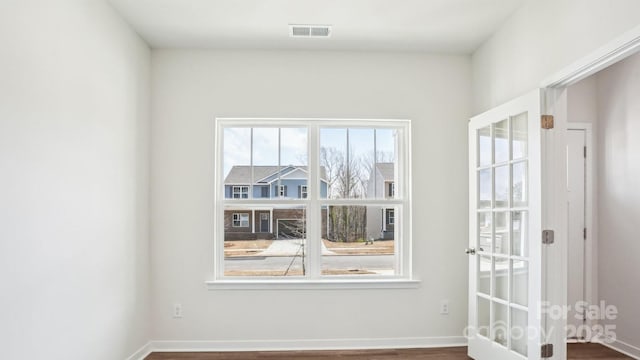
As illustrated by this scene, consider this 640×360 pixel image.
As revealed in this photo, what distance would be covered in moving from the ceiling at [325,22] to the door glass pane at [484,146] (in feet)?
2.76

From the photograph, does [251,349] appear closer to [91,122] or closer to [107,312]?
[107,312]

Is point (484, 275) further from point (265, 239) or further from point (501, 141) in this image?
point (265, 239)

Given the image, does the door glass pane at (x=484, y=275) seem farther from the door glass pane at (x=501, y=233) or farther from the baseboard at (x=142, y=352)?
the baseboard at (x=142, y=352)

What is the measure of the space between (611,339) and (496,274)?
66.2 inches

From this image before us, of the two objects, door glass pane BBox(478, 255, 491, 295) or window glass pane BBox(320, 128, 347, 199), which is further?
window glass pane BBox(320, 128, 347, 199)

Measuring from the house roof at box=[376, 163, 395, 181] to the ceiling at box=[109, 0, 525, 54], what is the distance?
3.55 feet

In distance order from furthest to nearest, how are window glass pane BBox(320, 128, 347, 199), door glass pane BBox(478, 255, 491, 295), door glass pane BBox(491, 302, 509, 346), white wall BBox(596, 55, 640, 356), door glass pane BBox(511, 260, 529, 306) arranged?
window glass pane BBox(320, 128, 347, 199) < white wall BBox(596, 55, 640, 356) < door glass pane BBox(478, 255, 491, 295) < door glass pane BBox(491, 302, 509, 346) < door glass pane BBox(511, 260, 529, 306)

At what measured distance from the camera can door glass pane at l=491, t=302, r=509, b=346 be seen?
330cm

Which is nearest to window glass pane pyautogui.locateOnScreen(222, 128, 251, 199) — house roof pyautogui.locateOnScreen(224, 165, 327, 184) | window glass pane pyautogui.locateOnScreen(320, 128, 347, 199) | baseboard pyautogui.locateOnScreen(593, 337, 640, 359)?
house roof pyautogui.locateOnScreen(224, 165, 327, 184)

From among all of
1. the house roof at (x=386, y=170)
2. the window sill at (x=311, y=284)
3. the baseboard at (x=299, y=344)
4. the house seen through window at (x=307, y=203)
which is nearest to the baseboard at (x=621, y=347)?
the baseboard at (x=299, y=344)

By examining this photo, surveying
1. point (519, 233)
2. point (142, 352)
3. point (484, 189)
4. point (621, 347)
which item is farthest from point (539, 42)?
point (142, 352)

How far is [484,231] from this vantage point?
3.63 metres

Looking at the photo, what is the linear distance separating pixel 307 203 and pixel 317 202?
95mm

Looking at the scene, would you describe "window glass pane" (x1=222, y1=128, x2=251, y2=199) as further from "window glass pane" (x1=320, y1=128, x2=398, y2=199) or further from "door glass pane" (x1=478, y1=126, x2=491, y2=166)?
"door glass pane" (x1=478, y1=126, x2=491, y2=166)
